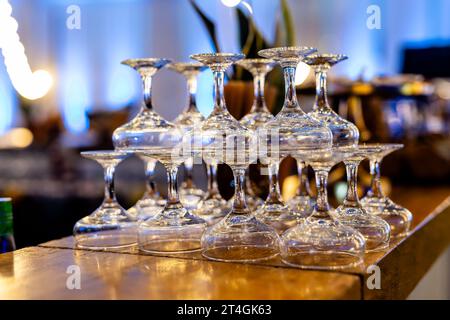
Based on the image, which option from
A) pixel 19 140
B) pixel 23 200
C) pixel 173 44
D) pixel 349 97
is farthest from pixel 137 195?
pixel 173 44

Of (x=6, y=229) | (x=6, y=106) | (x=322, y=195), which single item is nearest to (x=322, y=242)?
(x=322, y=195)

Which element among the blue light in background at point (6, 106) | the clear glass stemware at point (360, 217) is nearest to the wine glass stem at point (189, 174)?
the clear glass stemware at point (360, 217)

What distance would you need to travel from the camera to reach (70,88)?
25.6 ft

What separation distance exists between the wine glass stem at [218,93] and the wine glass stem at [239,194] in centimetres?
10

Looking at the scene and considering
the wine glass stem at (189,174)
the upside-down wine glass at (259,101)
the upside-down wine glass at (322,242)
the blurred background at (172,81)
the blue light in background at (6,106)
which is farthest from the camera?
the blue light in background at (6,106)

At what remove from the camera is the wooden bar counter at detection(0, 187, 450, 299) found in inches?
26.8

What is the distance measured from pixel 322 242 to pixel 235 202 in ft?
0.45

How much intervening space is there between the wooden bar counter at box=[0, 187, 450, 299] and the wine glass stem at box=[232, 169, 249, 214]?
0.28 feet

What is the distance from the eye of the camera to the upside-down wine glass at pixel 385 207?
3.27ft

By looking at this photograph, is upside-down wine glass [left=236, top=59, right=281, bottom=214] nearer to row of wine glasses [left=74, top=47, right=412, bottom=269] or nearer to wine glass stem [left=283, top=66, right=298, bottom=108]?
row of wine glasses [left=74, top=47, right=412, bottom=269]

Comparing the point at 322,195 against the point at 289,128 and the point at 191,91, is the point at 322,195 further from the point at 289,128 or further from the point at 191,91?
the point at 191,91

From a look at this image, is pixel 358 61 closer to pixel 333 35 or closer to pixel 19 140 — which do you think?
pixel 333 35

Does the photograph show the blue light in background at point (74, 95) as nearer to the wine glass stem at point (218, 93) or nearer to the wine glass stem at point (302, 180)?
the wine glass stem at point (302, 180)

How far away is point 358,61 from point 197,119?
204 inches
